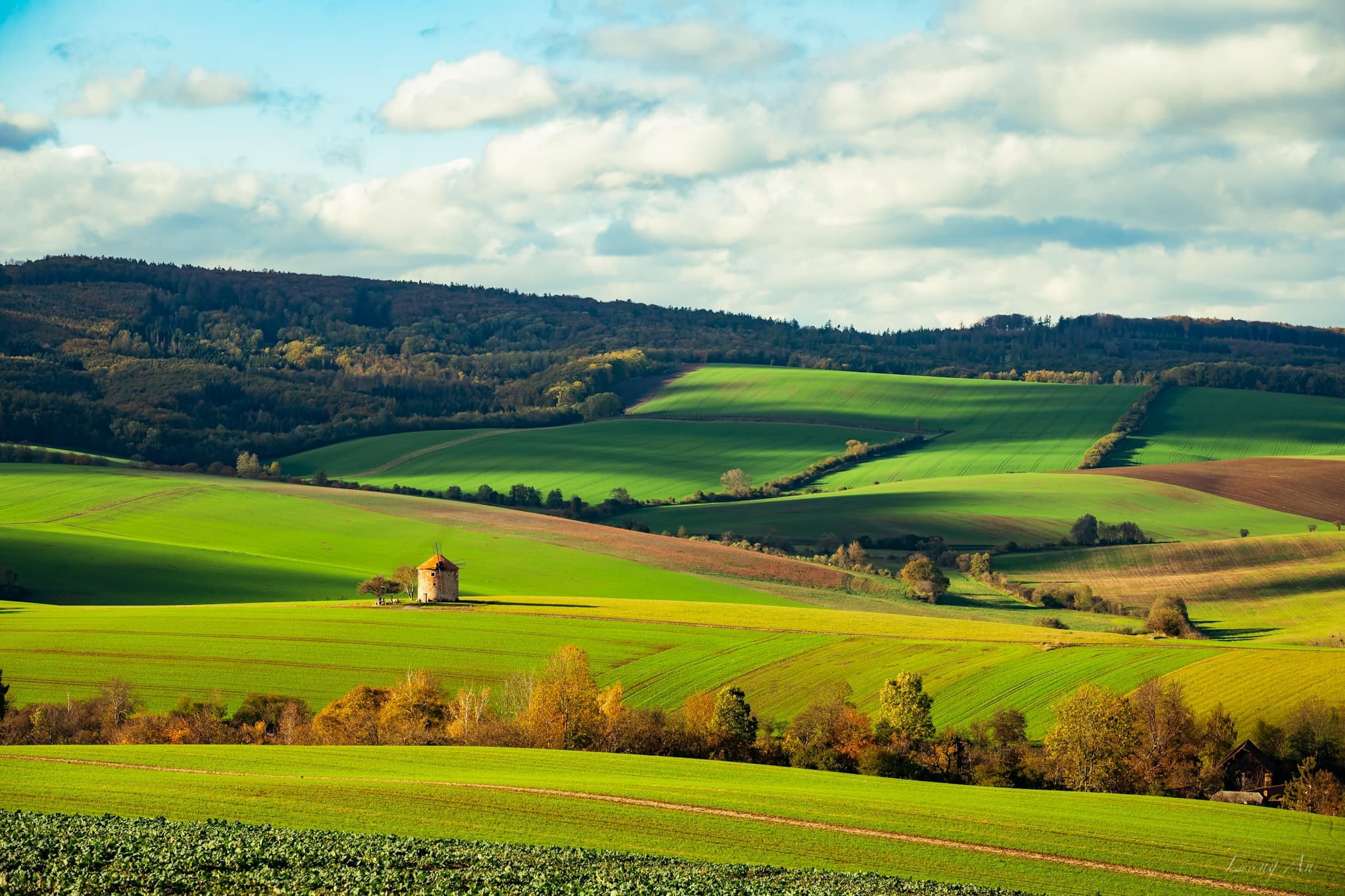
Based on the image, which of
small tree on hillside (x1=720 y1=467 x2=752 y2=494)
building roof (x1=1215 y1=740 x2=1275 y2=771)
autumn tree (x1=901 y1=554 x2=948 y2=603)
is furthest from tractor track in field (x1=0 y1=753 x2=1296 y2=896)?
small tree on hillside (x1=720 y1=467 x2=752 y2=494)

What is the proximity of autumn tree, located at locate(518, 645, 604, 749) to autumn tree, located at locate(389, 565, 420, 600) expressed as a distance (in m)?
28.3

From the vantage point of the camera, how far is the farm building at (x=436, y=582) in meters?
73.9

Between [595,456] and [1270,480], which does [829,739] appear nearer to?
[1270,480]

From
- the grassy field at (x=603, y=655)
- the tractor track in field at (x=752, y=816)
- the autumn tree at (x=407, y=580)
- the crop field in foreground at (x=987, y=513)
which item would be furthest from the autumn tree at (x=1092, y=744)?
the crop field in foreground at (x=987, y=513)

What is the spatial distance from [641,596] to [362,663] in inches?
1141

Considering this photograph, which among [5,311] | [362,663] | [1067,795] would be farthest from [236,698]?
[5,311]

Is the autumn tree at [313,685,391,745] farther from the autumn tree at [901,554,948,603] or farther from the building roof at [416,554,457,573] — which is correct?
the autumn tree at [901,554,948,603]

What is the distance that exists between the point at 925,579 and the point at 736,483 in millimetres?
45214

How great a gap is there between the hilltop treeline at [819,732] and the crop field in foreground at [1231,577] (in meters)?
30.3

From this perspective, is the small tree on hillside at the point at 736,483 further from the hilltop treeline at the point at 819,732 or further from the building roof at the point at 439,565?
the hilltop treeline at the point at 819,732

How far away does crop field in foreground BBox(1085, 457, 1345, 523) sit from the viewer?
385ft

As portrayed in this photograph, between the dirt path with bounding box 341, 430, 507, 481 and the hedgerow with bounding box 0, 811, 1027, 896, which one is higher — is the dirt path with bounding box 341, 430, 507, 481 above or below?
above

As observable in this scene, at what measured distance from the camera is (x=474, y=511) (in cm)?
10738

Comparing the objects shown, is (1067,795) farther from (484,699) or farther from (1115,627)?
(1115,627)
